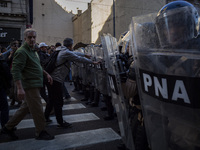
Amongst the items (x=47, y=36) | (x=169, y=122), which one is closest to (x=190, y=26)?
(x=169, y=122)

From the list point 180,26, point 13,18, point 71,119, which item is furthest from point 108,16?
point 180,26

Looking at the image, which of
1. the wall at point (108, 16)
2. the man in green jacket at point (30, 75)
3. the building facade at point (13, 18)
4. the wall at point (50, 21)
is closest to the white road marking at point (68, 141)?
the man in green jacket at point (30, 75)

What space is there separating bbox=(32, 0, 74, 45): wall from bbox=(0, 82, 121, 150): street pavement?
2732cm

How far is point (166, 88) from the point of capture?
46.1 inches

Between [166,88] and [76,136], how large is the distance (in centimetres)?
278

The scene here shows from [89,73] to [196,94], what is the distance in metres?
5.61

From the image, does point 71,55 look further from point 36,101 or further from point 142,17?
point 142,17

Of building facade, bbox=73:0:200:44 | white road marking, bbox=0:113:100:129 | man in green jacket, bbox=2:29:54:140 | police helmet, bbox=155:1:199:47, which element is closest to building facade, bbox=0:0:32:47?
building facade, bbox=73:0:200:44

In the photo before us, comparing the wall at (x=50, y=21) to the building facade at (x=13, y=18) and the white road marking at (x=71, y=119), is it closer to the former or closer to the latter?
the building facade at (x=13, y=18)

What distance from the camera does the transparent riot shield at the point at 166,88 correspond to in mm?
1077

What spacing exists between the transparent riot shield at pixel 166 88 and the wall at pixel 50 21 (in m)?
30.3

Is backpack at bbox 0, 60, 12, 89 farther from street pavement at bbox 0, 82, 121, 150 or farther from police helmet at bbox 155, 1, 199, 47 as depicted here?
police helmet at bbox 155, 1, 199, 47

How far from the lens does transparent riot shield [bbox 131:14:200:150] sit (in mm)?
1077

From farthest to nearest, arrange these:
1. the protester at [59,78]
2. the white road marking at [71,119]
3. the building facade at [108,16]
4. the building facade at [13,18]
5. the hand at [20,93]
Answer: the building facade at [108,16]
the building facade at [13,18]
the white road marking at [71,119]
the protester at [59,78]
the hand at [20,93]
